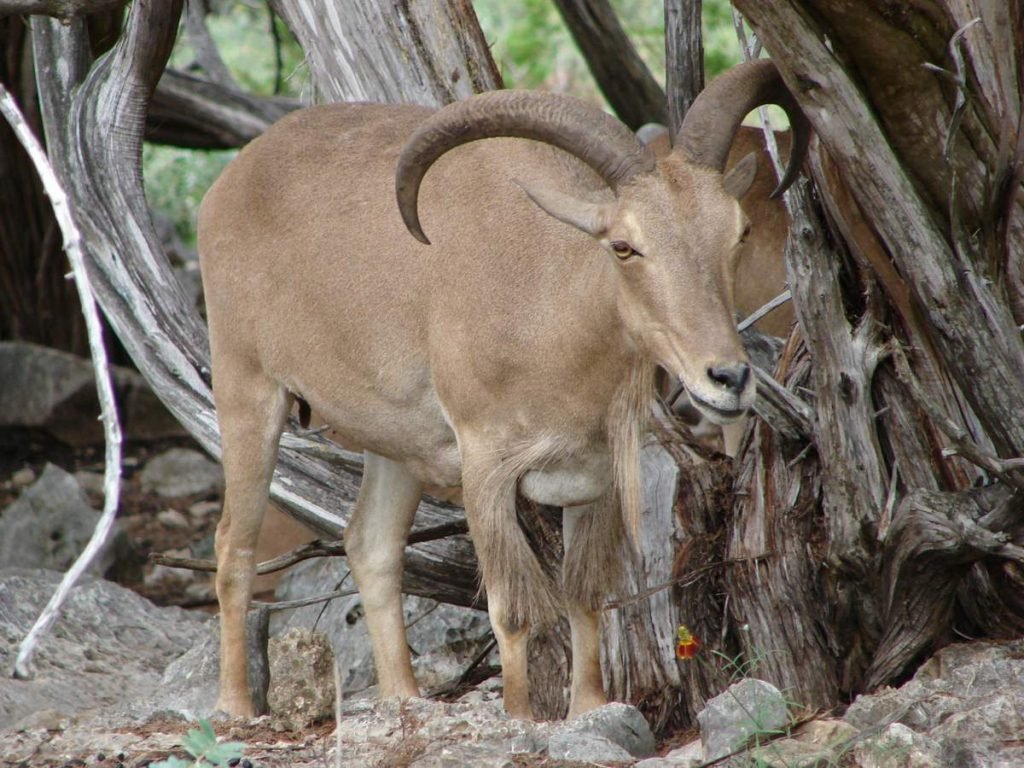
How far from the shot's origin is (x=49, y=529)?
381 inches

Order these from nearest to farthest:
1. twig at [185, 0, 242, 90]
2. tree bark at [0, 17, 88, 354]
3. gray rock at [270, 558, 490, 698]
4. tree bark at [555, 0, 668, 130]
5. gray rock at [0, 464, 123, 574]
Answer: gray rock at [270, 558, 490, 698] < gray rock at [0, 464, 123, 574] < tree bark at [0, 17, 88, 354] < tree bark at [555, 0, 668, 130] < twig at [185, 0, 242, 90]

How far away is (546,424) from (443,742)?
1210mm

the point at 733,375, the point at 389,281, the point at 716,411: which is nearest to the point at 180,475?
the point at 389,281

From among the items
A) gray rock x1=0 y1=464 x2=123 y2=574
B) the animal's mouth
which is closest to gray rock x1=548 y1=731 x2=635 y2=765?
the animal's mouth

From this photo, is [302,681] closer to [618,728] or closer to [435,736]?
[435,736]

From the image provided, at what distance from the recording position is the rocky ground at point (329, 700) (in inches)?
167

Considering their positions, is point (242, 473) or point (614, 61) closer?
point (242, 473)

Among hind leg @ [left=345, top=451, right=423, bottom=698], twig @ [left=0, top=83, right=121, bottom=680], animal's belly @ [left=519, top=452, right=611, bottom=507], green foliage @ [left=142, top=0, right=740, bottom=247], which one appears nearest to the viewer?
twig @ [left=0, top=83, right=121, bottom=680]

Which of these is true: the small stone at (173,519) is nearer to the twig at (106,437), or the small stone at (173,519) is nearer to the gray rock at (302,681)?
the gray rock at (302,681)

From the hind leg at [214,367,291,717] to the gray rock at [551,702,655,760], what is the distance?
5.88 ft

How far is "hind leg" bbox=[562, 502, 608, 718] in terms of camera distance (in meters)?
5.62

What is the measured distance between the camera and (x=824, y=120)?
455 centimetres

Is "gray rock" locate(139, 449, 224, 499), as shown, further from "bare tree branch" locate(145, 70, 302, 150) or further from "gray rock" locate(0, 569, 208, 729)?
"gray rock" locate(0, 569, 208, 729)

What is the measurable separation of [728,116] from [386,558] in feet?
8.28
